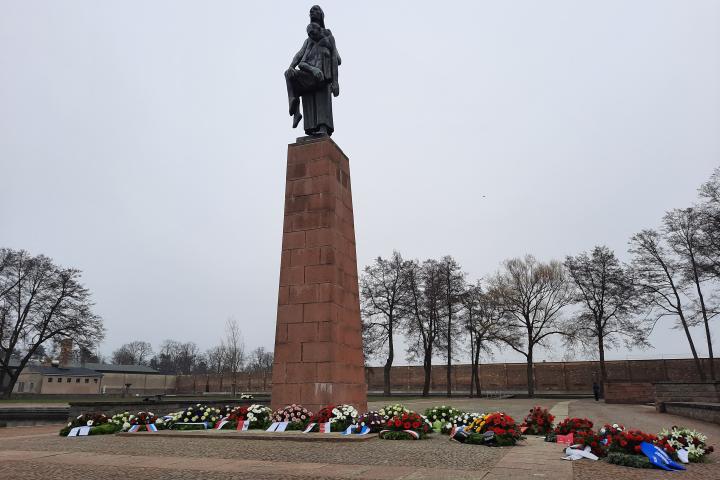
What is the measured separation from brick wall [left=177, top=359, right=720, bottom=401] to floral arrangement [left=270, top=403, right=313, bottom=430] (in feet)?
109

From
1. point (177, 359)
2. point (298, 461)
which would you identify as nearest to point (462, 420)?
point (298, 461)

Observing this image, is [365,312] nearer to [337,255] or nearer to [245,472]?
[337,255]

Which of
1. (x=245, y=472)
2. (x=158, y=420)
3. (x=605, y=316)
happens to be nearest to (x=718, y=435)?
(x=245, y=472)

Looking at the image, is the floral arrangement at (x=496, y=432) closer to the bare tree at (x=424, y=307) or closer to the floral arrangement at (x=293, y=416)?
the floral arrangement at (x=293, y=416)

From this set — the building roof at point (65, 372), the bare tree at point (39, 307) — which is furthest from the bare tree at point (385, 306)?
the building roof at point (65, 372)

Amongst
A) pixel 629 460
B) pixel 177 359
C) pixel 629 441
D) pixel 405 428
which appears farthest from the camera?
pixel 177 359

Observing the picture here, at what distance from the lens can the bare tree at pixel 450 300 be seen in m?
39.6

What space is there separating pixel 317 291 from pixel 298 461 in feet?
19.6

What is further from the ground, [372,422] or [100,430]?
[372,422]

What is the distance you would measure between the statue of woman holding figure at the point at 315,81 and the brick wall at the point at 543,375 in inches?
1272

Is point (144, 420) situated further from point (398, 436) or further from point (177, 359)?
point (177, 359)

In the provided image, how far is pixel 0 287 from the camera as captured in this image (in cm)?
3884

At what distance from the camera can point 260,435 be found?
401 inches

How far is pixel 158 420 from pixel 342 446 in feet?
19.8
